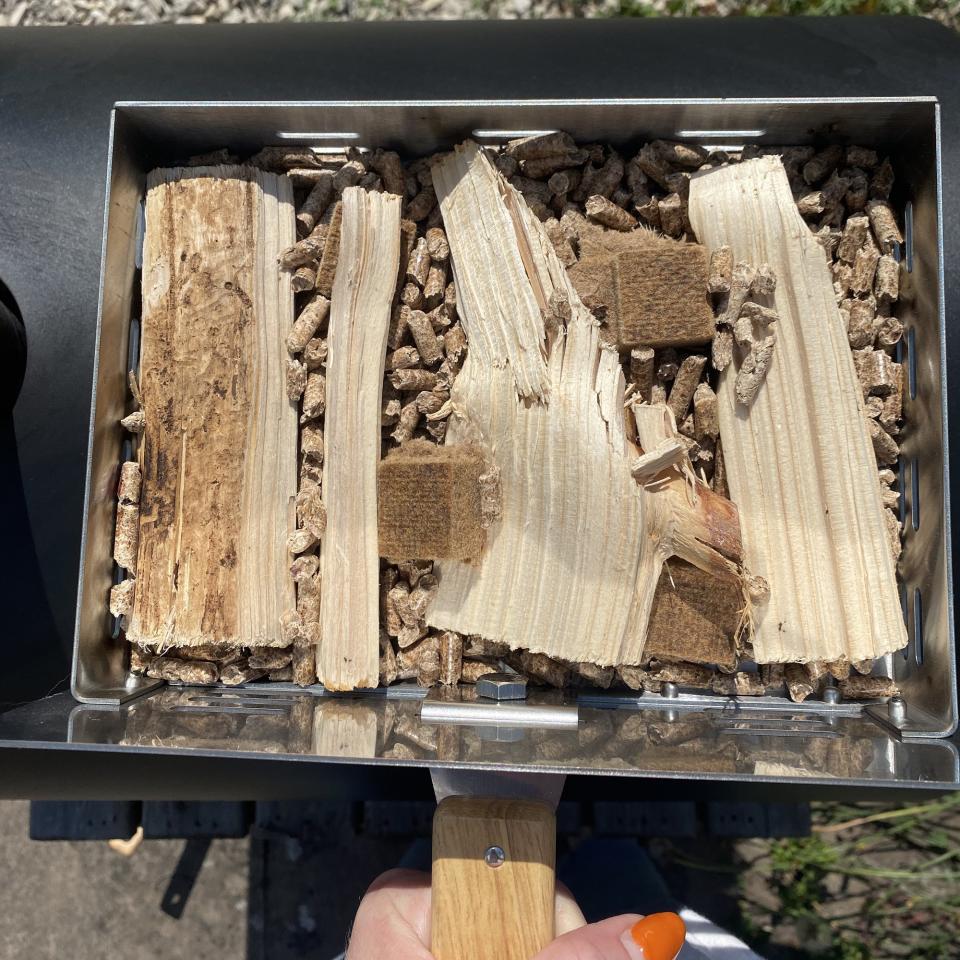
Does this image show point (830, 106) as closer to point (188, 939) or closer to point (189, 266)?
point (189, 266)

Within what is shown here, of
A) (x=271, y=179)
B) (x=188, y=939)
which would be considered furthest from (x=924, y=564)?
(x=188, y=939)

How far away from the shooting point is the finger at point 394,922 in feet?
2.78

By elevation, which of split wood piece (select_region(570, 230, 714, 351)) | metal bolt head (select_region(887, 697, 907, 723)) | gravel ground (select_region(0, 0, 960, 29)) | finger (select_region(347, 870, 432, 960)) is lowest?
finger (select_region(347, 870, 432, 960))

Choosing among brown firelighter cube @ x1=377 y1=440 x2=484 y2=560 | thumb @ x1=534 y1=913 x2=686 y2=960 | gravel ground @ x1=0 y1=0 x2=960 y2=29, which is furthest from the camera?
gravel ground @ x1=0 y1=0 x2=960 y2=29

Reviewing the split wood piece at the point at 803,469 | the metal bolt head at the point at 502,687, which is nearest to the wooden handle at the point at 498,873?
the metal bolt head at the point at 502,687

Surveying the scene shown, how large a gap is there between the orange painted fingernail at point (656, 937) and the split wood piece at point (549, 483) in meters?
0.26

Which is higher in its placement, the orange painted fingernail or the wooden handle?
the wooden handle

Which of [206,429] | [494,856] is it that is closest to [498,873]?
[494,856]

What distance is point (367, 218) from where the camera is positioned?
0.92 metres

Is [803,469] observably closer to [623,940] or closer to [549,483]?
[549,483]

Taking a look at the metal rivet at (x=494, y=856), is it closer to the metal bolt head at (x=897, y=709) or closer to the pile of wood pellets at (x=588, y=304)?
the pile of wood pellets at (x=588, y=304)

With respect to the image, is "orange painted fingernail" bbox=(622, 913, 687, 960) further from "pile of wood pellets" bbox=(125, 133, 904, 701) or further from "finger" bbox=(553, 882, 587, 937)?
"pile of wood pellets" bbox=(125, 133, 904, 701)

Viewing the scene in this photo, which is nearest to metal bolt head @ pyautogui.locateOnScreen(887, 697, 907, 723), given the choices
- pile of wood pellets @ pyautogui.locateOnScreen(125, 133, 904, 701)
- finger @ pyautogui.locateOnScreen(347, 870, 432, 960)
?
pile of wood pellets @ pyautogui.locateOnScreen(125, 133, 904, 701)

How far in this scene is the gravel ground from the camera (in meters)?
1.45
